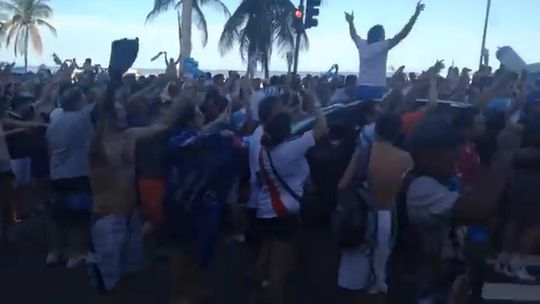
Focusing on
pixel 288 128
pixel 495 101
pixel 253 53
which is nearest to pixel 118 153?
pixel 288 128

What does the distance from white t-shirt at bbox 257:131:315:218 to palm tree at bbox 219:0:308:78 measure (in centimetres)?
2532

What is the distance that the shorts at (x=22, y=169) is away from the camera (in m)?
12.9

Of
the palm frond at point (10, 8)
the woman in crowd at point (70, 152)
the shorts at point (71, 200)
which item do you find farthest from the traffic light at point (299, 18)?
the palm frond at point (10, 8)

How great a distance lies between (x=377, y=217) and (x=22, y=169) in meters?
7.26

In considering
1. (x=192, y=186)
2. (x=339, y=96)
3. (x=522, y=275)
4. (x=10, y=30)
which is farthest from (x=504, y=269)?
(x=10, y=30)

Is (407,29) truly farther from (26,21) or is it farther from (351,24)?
(26,21)

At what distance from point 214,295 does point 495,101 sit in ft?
14.6

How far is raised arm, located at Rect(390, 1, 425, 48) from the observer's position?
11.0 meters

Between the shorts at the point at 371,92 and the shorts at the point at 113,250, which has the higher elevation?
the shorts at the point at 371,92

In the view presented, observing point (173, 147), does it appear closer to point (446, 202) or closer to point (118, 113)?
point (118, 113)

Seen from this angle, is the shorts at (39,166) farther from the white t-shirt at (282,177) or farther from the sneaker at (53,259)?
the white t-shirt at (282,177)

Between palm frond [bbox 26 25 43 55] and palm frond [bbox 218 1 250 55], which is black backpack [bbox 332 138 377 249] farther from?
palm frond [bbox 26 25 43 55]

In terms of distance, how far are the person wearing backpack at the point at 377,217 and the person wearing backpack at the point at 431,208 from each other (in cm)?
11

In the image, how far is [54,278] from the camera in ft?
32.1
